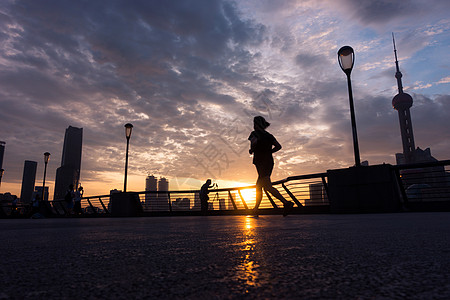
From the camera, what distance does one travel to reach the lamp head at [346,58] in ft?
28.7

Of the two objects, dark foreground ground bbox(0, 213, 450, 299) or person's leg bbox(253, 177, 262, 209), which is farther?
person's leg bbox(253, 177, 262, 209)

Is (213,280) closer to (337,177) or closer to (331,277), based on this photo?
(331,277)

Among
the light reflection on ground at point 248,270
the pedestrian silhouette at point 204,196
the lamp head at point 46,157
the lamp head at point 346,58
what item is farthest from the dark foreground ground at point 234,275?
the lamp head at point 46,157

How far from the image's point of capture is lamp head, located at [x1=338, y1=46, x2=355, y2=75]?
28.7 ft

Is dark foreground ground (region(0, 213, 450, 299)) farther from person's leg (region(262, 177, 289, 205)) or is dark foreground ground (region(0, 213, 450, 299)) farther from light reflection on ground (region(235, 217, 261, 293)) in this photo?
person's leg (region(262, 177, 289, 205))

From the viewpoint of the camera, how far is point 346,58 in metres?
8.79

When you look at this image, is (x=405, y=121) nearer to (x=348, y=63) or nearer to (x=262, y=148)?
(x=348, y=63)

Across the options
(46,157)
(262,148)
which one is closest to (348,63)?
(262,148)

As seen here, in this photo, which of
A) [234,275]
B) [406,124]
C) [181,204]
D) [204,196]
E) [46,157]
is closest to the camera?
[234,275]

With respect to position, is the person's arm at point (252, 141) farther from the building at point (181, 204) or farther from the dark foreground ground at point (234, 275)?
the building at point (181, 204)

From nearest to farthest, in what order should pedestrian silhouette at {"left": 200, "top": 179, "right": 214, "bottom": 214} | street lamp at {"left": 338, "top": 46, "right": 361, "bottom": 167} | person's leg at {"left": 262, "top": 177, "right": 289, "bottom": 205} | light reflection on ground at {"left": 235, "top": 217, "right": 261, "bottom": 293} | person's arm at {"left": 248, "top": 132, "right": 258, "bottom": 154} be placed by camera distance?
light reflection on ground at {"left": 235, "top": 217, "right": 261, "bottom": 293}
person's leg at {"left": 262, "top": 177, "right": 289, "bottom": 205}
person's arm at {"left": 248, "top": 132, "right": 258, "bottom": 154}
street lamp at {"left": 338, "top": 46, "right": 361, "bottom": 167}
pedestrian silhouette at {"left": 200, "top": 179, "right": 214, "bottom": 214}

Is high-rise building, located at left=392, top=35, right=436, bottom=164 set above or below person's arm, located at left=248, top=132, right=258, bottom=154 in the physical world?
above

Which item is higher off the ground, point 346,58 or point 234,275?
point 346,58

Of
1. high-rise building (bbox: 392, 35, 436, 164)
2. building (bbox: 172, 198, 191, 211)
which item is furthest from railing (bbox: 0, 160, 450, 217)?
high-rise building (bbox: 392, 35, 436, 164)
